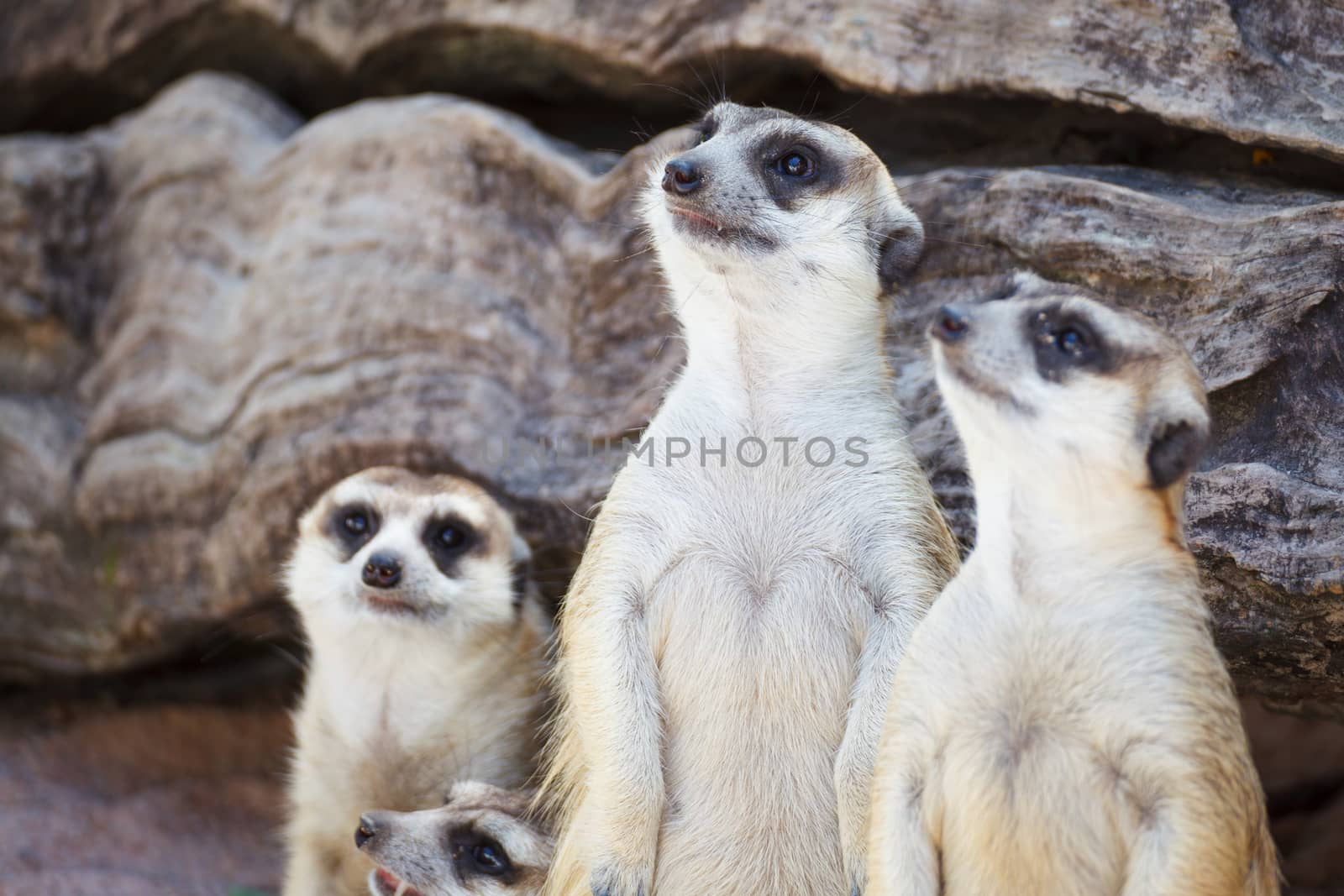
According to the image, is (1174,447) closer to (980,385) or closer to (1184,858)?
(980,385)

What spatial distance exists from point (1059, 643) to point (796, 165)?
128 centimetres

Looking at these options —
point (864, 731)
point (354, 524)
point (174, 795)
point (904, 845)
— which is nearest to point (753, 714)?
point (864, 731)

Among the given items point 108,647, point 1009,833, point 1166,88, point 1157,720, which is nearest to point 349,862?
point 108,647

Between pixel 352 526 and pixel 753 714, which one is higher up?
pixel 753 714

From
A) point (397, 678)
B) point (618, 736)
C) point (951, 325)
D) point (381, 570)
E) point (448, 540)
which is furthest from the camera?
point (448, 540)

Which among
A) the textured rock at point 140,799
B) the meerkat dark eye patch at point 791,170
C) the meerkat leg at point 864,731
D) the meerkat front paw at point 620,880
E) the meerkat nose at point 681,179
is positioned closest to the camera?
the meerkat leg at point 864,731

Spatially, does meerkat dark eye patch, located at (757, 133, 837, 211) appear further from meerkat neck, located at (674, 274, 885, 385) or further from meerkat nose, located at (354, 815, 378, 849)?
meerkat nose, located at (354, 815, 378, 849)

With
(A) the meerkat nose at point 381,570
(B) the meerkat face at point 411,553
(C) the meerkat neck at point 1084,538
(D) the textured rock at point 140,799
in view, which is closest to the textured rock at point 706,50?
(C) the meerkat neck at point 1084,538

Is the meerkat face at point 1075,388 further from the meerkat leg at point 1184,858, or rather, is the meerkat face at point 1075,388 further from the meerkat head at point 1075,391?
the meerkat leg at point 1184,858

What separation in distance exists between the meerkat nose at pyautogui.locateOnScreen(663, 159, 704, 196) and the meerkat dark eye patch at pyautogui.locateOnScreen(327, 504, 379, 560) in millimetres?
1403

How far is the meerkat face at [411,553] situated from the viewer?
3.49 m

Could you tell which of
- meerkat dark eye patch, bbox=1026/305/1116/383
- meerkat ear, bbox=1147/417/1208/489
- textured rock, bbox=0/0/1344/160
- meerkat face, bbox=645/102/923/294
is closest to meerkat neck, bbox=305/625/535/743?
meerkat face, bbox=645/102/923/294

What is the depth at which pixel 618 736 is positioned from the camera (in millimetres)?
2613

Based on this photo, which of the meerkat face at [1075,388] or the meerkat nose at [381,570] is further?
the meerkat nose at [381,570]
